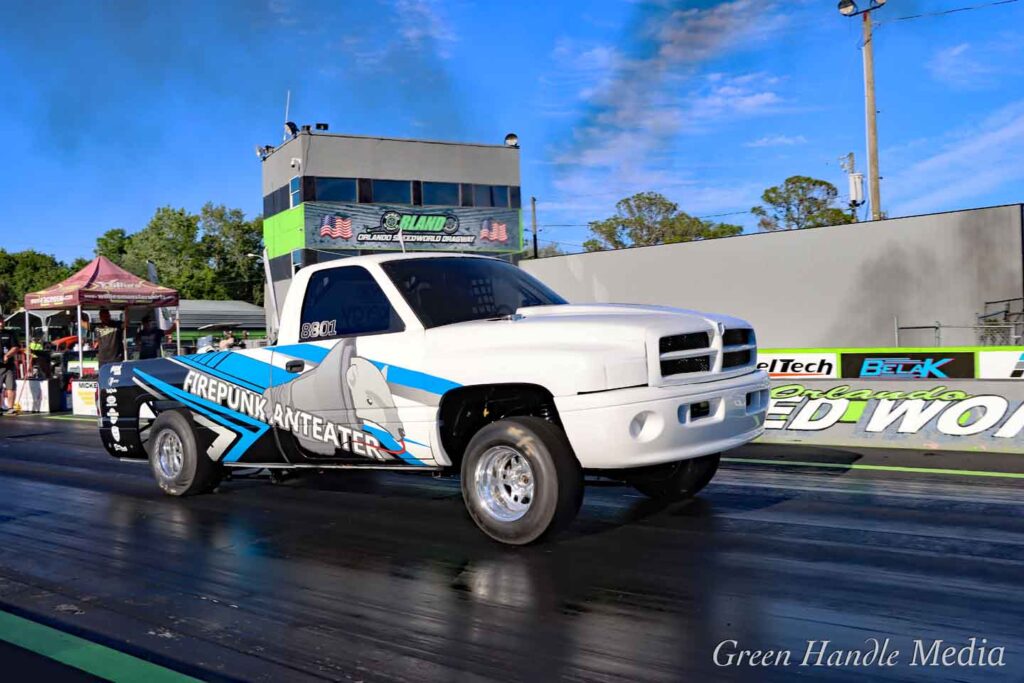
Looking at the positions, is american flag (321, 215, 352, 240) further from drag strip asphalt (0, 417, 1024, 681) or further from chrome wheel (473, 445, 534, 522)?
chrome wheel (473, 445, 534, 522)

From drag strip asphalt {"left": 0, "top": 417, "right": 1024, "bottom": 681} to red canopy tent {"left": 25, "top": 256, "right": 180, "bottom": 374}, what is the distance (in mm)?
12816

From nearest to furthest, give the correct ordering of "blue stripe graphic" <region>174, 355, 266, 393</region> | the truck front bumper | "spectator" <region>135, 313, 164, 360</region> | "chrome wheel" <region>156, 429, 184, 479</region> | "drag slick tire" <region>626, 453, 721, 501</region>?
the truck front bumper, "drag slick tire" <region>626, 453, 721, 501</region>, "blue stripe graphic" <region>174, 355, 266, 393</region>, "chrome wheel" <region>156, 429, 184, 479</region>, "spectator" <region>135, 313, 164, 360</region>

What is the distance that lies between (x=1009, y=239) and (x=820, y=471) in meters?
15.4

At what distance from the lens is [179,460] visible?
769 centimetres

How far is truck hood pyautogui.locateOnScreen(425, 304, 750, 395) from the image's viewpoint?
16.3 feet

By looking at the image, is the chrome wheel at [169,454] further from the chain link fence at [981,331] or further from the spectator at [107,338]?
the chain link fence at [981,331]

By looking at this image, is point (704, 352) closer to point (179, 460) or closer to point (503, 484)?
point (503, 484)

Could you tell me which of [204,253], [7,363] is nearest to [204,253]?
[204,253]

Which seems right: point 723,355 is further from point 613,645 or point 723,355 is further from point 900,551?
point 613,645

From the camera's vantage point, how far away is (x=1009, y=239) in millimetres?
20453

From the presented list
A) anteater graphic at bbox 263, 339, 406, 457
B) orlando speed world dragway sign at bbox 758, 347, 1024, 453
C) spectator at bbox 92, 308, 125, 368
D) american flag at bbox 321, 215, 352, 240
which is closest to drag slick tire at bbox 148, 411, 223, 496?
anteater graphic at bbox 263, 339, 406, 457

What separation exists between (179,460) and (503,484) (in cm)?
366

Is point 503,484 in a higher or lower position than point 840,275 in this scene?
lower

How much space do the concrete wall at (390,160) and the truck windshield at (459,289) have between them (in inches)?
1272
